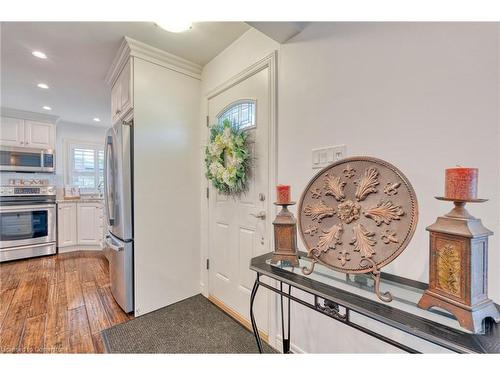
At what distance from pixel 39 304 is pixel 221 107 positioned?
8.66 ft

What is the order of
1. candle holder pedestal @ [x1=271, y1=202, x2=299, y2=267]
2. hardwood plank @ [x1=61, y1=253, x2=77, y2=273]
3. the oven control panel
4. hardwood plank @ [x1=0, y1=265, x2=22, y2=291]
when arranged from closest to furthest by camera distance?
candle holder pedestal @ [x1=271, y1=202, x2=299, y2=267]
hardwood plank @ [x1=0, y1=265, x2=22, y2=291]
hardwood plank @ [x1=61, y1=253, x2=77, y2=273]
the oven control panel

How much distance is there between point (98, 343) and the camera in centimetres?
166

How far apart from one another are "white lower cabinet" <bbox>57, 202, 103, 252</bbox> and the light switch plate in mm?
4188

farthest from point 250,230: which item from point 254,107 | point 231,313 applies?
point 254,107

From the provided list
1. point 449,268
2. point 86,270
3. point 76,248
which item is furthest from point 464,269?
point 76,248

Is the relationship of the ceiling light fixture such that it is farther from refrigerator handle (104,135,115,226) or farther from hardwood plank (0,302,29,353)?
hardwood plank (0,302,29,353)

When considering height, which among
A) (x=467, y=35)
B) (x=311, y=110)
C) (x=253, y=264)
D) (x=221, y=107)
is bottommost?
(x=253, y=264)

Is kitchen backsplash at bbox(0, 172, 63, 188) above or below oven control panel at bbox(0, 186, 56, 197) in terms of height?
above

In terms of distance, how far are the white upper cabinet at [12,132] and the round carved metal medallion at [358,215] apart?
15.8ft

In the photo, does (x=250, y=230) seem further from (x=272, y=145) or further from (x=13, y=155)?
(x=13, y=155)

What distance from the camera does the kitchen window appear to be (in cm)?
447

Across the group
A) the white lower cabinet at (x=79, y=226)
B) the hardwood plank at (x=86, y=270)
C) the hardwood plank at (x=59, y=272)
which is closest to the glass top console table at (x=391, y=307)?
the hardwood plank at (x=86, y=270)

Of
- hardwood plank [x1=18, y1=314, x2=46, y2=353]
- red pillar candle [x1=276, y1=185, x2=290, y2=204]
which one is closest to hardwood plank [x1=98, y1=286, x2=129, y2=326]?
hardwood plank [x1=18, y1=314, x2=46, y2=353]

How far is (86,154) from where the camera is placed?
466 centimetres
